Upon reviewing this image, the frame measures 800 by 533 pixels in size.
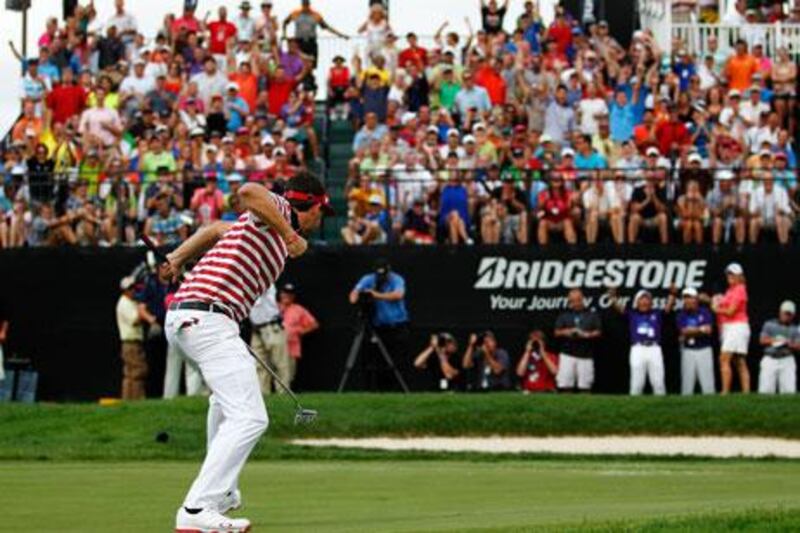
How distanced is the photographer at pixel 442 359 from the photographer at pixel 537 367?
101cm

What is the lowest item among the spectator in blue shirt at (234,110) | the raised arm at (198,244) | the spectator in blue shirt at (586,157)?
the spectator in blue shirt at (586,157)

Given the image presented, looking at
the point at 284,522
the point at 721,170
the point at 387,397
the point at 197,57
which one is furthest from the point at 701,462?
the point at 197,57

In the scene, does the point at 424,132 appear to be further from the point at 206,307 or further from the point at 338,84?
the point at 206,307

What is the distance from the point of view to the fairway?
15.3 meters

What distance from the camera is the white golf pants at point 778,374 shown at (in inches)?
1316

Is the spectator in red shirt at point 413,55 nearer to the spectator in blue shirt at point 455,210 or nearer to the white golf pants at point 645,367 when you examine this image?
the spectator in blue shirt at point 455,210

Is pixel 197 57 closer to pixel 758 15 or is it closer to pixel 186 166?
pixel 186 166

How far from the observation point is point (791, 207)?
112 ft

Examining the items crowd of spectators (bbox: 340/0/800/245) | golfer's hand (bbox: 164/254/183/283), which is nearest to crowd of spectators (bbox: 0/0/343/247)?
crowd of spectators (bbox: 340/0/800/245)

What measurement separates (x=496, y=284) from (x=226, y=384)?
2094 cm

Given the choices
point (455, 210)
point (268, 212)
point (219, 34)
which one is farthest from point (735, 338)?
point (268, 212)

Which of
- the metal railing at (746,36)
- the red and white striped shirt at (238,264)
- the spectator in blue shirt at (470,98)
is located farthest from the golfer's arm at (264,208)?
the metal railing at (746,36)

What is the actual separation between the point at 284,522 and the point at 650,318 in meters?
19.0

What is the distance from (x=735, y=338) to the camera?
33156 mm
